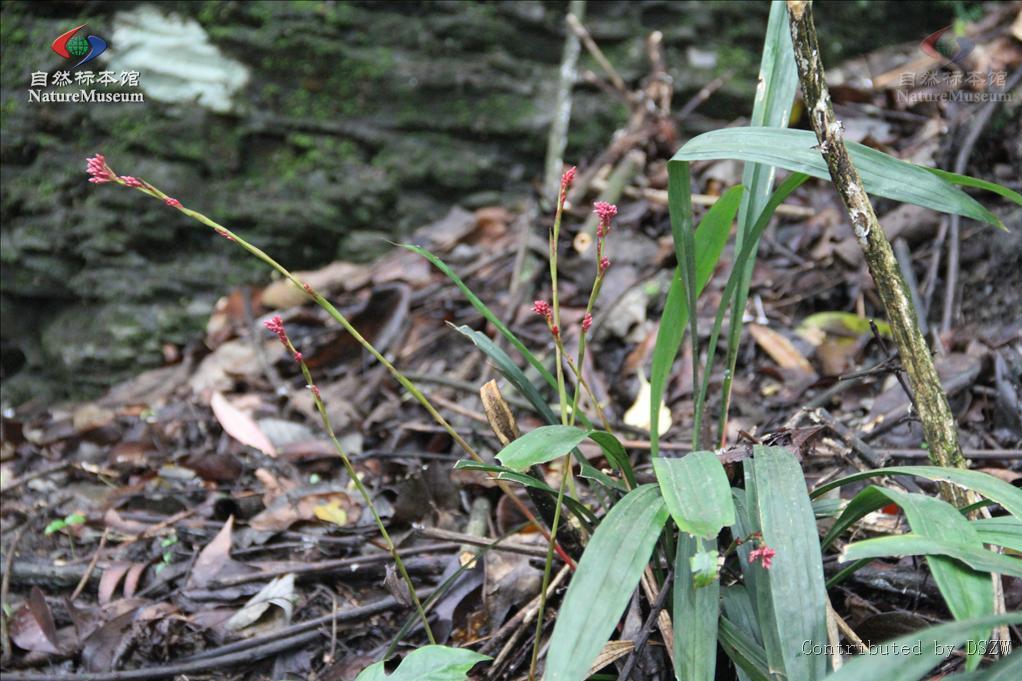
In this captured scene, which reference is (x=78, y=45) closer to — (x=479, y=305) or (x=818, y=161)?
(x=479, y=305)

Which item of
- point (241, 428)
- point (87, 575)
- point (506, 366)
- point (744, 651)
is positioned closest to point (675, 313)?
point (506, 366)

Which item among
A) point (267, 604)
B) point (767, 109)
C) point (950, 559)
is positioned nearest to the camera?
point (950, 559)

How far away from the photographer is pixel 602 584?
2.73 ft

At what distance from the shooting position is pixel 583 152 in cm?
282

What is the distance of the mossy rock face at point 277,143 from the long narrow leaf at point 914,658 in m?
2.22

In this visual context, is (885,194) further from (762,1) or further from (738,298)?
(762,1)

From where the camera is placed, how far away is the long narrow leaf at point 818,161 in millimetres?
1023

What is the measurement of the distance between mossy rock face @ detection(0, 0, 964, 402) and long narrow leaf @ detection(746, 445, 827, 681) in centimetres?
199

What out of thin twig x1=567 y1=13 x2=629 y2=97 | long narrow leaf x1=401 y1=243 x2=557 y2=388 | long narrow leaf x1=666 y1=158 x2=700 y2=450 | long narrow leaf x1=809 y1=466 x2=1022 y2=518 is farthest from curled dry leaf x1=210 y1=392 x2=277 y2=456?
thin twig x1=567 y1=13 x2=629 y2=97

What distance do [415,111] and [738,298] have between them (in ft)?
5.73

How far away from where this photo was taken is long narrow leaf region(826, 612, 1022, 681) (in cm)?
68

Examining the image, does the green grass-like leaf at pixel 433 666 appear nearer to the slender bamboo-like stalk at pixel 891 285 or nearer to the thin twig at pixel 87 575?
the slender bamboo-like stalk at pixel 891 285

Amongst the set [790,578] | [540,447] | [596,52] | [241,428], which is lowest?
[241,428]

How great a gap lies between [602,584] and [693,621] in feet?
0.55
